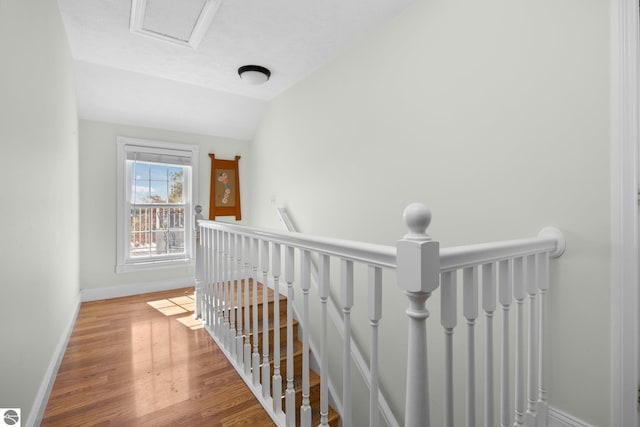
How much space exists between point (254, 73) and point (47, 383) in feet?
9.52

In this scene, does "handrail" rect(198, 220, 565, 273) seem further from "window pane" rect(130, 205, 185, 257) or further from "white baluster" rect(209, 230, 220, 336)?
"window pane" rect(130, 205, 185, 257)

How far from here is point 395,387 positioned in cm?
233

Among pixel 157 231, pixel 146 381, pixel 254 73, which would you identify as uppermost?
pixel 254 73

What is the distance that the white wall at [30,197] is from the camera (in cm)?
122

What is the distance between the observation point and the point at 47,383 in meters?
1.78

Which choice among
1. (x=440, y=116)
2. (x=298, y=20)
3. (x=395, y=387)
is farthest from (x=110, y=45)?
(x=395, y=387)

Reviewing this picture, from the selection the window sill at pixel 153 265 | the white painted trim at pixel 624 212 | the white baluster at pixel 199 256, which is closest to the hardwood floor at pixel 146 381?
the white baluster at pixel 199 256

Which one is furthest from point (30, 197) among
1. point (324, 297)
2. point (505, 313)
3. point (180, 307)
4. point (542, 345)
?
point (542, 345)

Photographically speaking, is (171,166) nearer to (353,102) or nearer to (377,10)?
(353,102)

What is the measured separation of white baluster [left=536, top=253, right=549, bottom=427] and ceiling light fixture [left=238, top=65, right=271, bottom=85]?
287 centimetres

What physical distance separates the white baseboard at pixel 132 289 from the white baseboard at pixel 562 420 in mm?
4046

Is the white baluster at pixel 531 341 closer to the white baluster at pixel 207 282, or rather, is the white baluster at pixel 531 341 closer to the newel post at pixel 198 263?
the white baluster at pixel 207 282

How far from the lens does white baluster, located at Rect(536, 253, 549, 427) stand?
1.33 m

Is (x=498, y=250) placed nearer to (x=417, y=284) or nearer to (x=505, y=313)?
(x=505, y=313)
